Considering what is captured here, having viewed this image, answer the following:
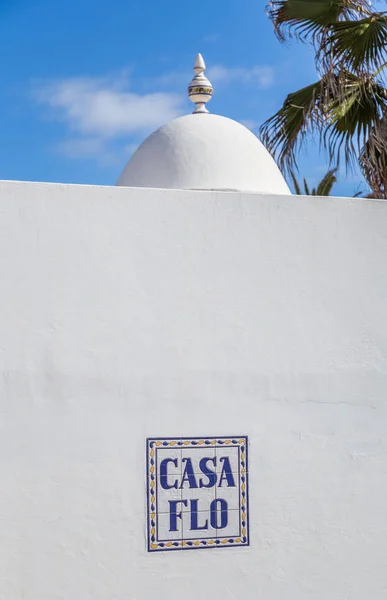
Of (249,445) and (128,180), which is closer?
(249,445)

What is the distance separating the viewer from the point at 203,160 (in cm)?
680

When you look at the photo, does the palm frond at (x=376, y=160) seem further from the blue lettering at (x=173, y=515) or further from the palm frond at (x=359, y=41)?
the blue lettering at (x=173, y=515)

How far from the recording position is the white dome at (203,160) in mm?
6758

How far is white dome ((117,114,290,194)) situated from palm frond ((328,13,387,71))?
3.17ft

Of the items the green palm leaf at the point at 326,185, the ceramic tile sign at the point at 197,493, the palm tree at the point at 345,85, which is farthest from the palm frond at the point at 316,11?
the green palm leaf at the point at 326,185

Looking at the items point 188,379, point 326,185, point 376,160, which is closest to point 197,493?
point 188,379

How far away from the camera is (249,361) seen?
5.68 m

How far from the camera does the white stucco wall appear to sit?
5.29 meters

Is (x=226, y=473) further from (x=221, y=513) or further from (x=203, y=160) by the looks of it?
(x=203, y=160)

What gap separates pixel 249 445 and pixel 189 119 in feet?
9.39

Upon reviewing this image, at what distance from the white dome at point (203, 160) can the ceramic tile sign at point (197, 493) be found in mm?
2121

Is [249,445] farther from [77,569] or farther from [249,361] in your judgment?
[77,569]

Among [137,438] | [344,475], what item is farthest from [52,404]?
[344,475]

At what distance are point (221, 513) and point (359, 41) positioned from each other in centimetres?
373
